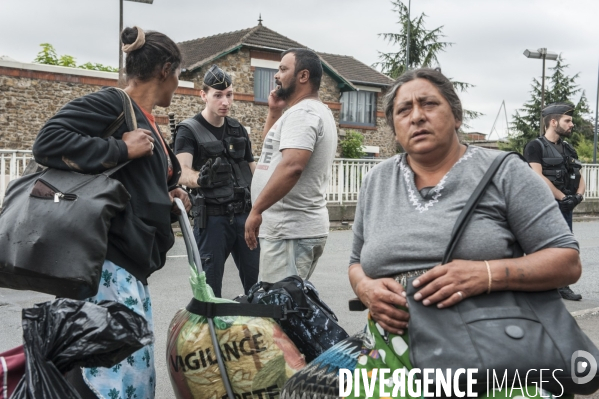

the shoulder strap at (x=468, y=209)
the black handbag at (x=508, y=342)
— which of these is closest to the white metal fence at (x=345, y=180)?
the shoulder strap at (x=468, y=209)

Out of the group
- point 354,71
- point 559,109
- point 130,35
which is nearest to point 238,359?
point 130,35

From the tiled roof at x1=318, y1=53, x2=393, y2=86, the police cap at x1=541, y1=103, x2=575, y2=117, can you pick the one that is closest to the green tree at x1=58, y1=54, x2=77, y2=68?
the tiled roof at x1=318, y1=53, x2=393, y2=86

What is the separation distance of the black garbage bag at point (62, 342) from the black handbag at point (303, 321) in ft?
3.96

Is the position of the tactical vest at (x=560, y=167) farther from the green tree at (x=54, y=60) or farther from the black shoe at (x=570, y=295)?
the green tree at (x=54, y=60)

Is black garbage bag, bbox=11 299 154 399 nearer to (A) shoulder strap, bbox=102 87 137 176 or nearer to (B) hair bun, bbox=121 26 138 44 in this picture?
(A) shoulder strap, bbox=102 87 137 176

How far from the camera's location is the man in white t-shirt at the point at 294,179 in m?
4.05

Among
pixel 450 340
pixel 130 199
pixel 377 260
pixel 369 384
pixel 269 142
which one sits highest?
pixel 269 142

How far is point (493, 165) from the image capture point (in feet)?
8.17

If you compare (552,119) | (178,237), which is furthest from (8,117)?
(552,119)

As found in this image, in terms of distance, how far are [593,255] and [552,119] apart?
577 cm

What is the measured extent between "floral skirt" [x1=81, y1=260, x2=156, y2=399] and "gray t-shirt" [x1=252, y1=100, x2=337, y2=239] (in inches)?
50.7

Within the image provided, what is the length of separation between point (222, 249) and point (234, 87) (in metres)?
27.4

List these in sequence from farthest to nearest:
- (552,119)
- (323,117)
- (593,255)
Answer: (593,255) → (552,119) → (323,117)

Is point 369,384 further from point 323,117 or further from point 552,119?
point 552,119
